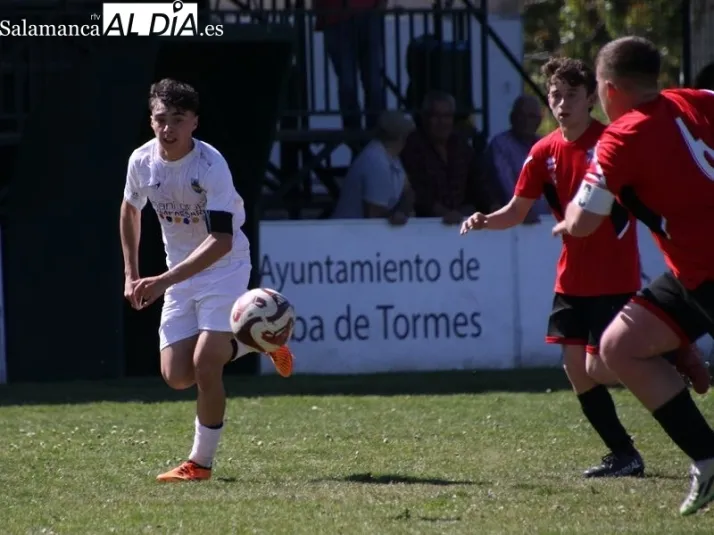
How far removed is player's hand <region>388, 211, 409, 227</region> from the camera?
14.7 meters

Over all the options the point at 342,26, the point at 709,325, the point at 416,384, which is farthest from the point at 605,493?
the point at 342,26

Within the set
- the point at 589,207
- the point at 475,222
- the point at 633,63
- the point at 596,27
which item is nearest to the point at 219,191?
the point at 475,222

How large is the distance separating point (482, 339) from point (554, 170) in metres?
6.45

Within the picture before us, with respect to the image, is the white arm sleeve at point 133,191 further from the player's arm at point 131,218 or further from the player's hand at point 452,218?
the player's hand at point 452,218

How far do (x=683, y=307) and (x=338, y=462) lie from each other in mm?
2784

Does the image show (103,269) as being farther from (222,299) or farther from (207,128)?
(222,299)

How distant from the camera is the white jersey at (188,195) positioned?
8.35 meters

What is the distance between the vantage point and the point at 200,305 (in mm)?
8539

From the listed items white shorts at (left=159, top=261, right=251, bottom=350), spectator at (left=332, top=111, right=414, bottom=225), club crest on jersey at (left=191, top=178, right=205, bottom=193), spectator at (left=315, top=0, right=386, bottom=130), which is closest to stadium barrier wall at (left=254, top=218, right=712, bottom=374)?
spectator at (left=332, top=111, right=414, bottom=225)

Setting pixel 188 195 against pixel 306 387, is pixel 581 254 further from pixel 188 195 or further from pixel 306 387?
pixel 306 387

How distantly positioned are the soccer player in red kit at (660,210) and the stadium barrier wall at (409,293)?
7696mm

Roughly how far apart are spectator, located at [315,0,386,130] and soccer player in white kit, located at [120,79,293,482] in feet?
22.4

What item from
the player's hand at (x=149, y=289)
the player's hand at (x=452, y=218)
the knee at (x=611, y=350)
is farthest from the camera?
the player's hand at (x=452, y=218)

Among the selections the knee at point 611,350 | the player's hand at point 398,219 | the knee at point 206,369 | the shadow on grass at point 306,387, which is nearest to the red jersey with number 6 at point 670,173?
the knee at point 611,350
